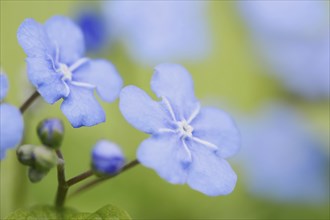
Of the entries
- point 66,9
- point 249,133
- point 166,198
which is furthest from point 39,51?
point 66,9

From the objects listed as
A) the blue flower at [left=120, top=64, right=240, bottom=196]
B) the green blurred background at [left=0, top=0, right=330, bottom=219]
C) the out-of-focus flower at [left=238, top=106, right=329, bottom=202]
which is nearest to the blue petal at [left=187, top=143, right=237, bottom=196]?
the blue flower at [left=120, top=64, right=240, bottom=196]

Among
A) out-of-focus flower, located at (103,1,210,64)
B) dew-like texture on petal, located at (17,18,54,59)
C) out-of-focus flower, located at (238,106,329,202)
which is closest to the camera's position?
dew-like texture on petal, located at (17,18,54,59)

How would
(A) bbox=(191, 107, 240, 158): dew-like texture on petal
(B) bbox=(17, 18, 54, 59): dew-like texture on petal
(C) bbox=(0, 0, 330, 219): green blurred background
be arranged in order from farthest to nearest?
(C) bbox=(0, 0, 330, 219): green blurred background → (A) bbox=(191, 107, 240, 158): dew-like texture on petal → (B) bbox=(17, 18, 54, 59): dew-like texture on petal

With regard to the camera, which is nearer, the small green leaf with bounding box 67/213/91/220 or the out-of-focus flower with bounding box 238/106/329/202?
the small green leaf with bounding box 67/213/91/220

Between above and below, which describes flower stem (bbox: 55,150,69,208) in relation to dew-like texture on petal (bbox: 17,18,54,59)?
below

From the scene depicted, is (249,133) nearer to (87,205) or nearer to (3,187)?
(87,205)

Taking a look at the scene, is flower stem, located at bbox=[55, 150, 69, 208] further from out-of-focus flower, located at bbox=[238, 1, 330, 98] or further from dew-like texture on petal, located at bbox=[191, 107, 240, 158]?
out-of-focus flower, located at bbox=[238, 1, 330, 98]

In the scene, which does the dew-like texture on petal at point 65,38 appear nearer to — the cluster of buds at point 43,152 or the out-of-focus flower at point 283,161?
the cluster of buds at point 43,152
